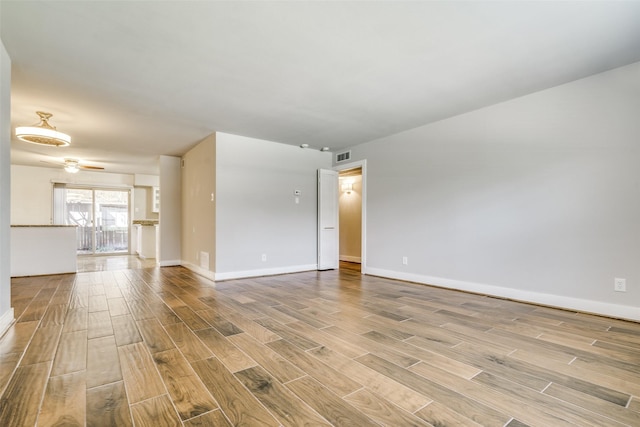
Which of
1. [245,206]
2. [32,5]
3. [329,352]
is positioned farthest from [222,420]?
[245,206]

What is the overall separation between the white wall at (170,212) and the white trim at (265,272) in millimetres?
2431

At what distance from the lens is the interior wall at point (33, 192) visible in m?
7.98

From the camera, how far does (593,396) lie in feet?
5.28

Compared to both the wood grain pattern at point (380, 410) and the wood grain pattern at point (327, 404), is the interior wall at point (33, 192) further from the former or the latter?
the wood grain pattern at point (380, 410)

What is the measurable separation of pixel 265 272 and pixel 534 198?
13.3ft

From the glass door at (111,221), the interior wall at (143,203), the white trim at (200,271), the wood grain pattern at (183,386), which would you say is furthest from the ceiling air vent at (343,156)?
the glass door at (111,221)

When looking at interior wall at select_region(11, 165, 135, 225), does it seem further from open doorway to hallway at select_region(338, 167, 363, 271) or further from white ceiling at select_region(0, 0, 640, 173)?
open doorway to hallway at select_region(338, 167, 363, 271)

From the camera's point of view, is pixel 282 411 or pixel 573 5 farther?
pixel 573 5

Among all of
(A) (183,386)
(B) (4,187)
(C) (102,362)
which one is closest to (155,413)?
(A) (183,386)

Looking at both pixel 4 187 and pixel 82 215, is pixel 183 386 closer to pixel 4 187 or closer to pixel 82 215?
pixel 4 187

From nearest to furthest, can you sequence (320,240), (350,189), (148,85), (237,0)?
1. (237,0)
2. (148,85)
3. (320,240)
4. (350,189)

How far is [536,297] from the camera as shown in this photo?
3.43m

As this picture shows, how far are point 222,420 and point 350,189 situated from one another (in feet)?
22.0

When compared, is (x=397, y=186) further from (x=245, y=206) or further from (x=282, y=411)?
(x=282, y=411)
